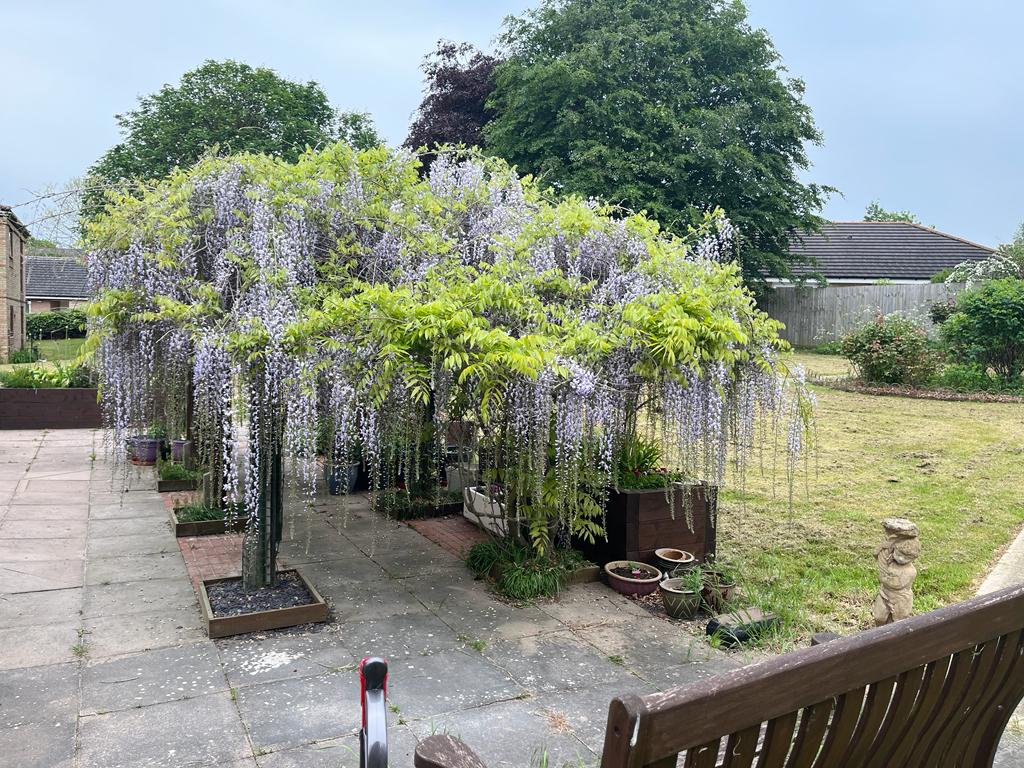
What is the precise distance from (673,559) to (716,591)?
614mm

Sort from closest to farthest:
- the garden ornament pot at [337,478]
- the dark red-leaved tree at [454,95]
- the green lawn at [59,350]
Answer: the garden ornament pot at [337,478], the green lawn at [59,350], the dark red-leaved tree at [454,95]

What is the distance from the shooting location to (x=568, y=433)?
15.7 feet

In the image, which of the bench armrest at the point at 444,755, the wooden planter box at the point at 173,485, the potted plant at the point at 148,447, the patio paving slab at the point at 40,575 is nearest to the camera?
the bench armrest at the point at 444,755

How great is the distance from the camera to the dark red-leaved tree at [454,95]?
23.8m

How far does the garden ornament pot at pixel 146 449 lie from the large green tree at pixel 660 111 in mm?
12343

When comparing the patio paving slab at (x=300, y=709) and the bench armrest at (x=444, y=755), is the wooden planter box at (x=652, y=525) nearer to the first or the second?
the patio paving slab at (x=300, y=709)

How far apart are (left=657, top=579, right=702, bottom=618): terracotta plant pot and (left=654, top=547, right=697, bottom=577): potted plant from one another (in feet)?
1.44

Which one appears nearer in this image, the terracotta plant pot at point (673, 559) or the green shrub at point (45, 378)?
the terracotta plant pot at point (673, 559)

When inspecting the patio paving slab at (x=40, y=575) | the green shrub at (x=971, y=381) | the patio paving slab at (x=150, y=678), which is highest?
the green shrub at (x=971, y=381)

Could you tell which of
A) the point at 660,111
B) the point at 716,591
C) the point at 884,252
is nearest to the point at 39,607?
the point at 716,591

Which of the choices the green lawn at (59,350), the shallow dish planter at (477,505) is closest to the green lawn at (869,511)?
the shallow dish planter at (477,505)

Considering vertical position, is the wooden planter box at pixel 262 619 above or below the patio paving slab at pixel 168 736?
above

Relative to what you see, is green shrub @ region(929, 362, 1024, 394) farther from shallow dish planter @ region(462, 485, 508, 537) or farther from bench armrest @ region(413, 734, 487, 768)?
bench armrest @ region(413, 734, 487, 768)

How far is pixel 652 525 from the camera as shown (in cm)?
589
